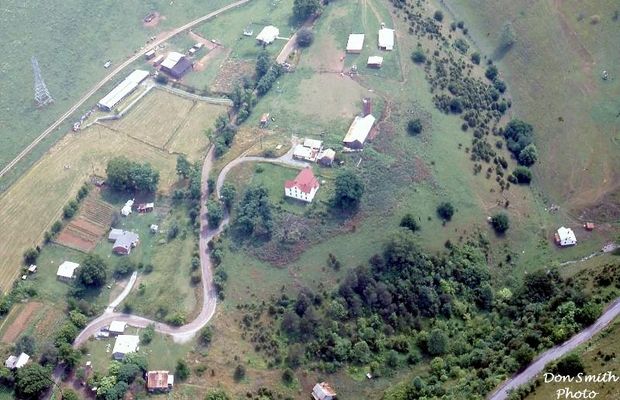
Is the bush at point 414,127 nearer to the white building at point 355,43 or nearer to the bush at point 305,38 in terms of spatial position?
the white building at point 355,43

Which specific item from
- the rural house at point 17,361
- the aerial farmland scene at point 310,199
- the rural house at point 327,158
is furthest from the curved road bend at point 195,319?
the rural house at point 327,158

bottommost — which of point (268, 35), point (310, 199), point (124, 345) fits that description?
point (124, 345)

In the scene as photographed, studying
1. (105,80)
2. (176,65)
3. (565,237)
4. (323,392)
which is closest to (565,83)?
(565,237)

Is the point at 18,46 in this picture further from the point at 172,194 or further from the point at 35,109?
the point at 172,194

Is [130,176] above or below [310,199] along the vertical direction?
below

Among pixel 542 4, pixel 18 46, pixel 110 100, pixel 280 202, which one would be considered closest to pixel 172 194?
pixel 280 202

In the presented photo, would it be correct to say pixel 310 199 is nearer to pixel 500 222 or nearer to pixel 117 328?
pixel 500 222
